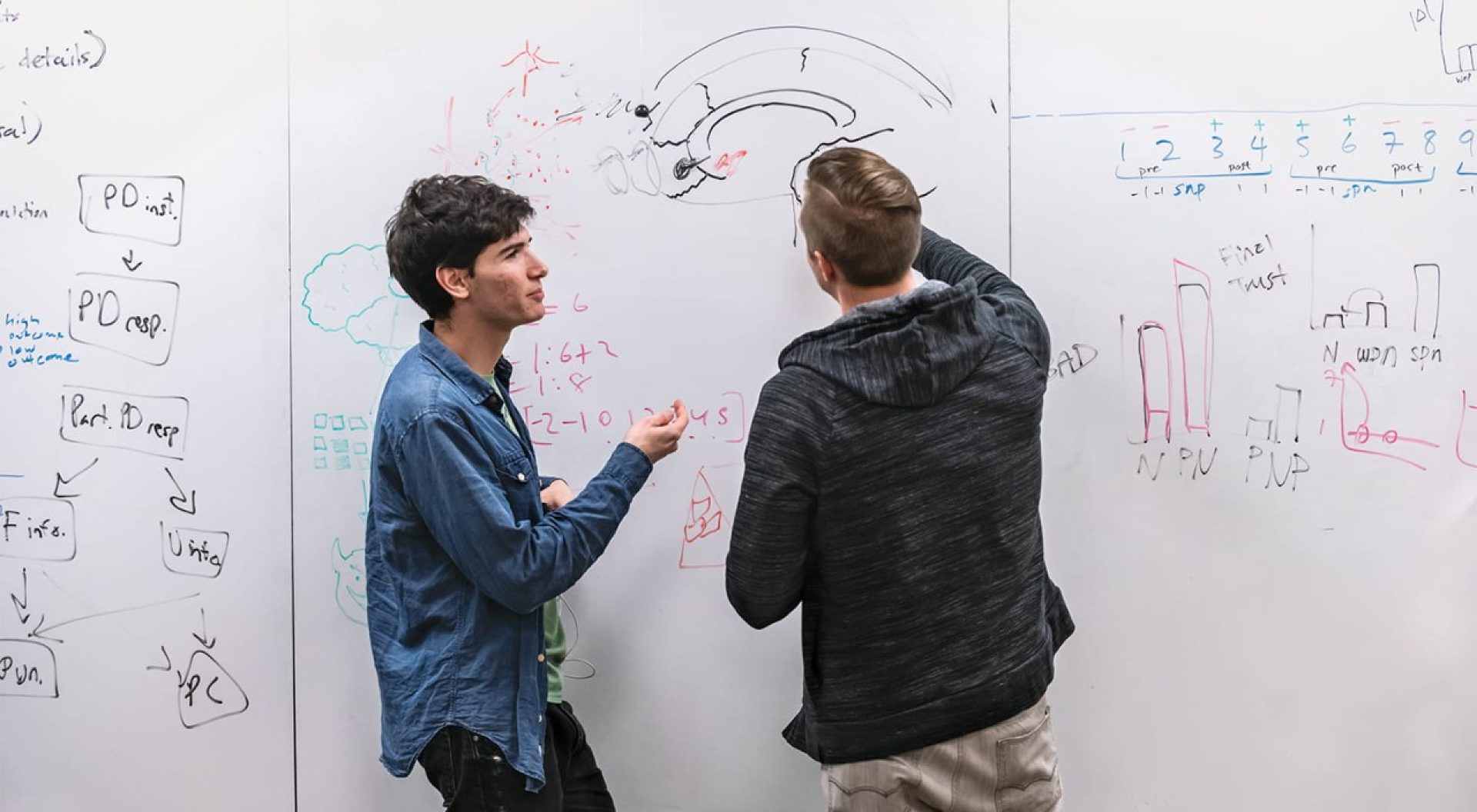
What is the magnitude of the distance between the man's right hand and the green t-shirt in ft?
0.59

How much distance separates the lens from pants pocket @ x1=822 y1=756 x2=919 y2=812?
134cm

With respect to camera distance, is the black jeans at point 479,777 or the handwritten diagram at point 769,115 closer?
the black jeans at point 479,777

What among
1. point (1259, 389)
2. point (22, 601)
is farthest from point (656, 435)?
point (22, 601)

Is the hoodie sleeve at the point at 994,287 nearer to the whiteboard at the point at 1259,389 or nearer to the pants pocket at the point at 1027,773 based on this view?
the whiteboard at the point at 1259,389

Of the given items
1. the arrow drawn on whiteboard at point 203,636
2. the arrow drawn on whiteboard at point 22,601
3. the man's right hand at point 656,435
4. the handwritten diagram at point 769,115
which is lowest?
the arrow drawn on whiteboard at point 203,636

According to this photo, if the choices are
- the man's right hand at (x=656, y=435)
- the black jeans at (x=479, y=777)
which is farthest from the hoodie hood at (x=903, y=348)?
the black jeans at (x=479, y=777)

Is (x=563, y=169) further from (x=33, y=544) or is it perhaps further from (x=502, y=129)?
(x=33, y=544)

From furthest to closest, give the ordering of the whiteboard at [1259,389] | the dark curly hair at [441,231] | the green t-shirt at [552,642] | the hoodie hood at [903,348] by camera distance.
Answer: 1. the whiteboard at [1259,389]
2. the green t-shirt at [552,642]
3. the dark curly hair at [441,231]
4. the hoodie hood at [903,348]

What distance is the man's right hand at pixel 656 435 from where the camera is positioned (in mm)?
1557

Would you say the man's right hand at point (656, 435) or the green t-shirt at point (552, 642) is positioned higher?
the man's right hand at point (656, 435)

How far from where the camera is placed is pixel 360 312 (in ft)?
6.31

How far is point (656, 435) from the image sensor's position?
1.57 m

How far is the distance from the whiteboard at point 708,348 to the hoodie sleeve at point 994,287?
17 cm

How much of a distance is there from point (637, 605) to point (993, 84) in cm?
103
